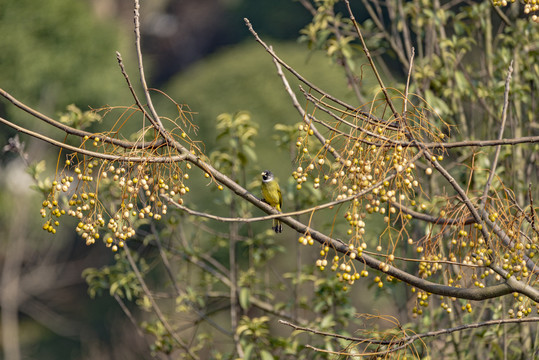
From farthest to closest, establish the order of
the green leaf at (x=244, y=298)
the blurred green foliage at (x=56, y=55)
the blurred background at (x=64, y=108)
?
the blurred green foliage at (x=56, y=55), the blurred background at (x=64, y=108), the green leaf at (x=244, y=298)

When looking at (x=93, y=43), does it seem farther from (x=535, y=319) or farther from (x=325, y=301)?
(x=535, y=319)

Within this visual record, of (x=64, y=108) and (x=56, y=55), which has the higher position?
(x=56, y=55)

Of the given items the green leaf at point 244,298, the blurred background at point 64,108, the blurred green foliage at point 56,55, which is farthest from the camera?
the blurred green foliage at point 56,55

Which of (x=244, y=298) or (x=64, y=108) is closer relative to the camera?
(x=244, y=298)

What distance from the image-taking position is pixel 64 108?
11516 millimetres

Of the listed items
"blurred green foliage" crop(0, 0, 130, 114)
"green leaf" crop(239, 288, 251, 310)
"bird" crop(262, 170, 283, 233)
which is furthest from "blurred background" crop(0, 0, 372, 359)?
"bird" crop(262, 170, 283, 233)

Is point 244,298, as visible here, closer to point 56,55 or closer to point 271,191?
point 271,191

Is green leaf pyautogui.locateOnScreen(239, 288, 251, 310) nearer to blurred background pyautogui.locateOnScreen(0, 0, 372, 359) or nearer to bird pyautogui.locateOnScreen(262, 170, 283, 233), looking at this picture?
bird pyautogui.locateOnScreen(262, 170, 283, 233)

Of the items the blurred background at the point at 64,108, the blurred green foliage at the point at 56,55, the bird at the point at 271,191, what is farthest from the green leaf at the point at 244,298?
the blurred green foliage at the point at 56,55

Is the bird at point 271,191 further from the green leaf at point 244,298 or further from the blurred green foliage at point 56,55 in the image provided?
the blurred green foliage at point 56,55

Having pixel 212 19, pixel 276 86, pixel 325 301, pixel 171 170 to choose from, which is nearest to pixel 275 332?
pixel 276 86

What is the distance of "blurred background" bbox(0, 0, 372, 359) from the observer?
10141 mm

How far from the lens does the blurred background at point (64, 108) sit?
33.3 feet

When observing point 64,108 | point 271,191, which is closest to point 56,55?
point 64,108
